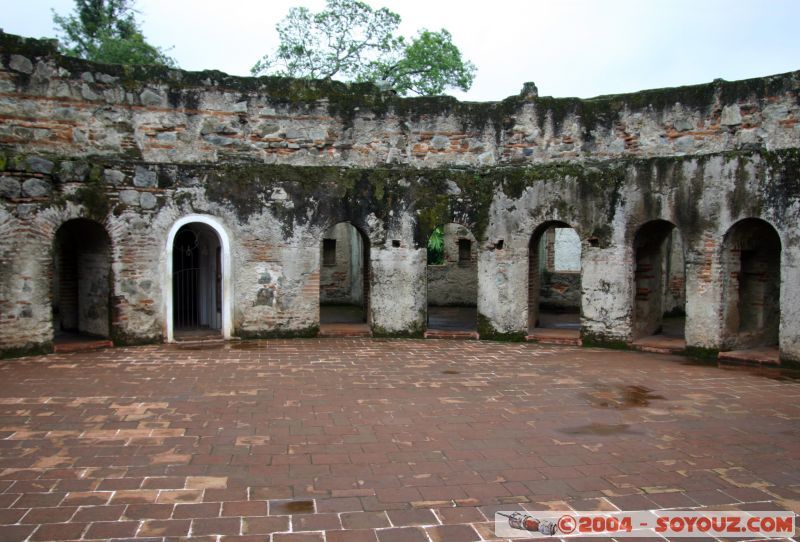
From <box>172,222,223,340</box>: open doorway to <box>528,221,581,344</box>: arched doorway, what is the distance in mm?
6342

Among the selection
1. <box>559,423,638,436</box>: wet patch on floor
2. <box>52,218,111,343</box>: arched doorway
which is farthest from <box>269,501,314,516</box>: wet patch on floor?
Result: <box>52,218,111,343</box>: arched doorway

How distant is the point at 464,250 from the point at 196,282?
31.2 ft

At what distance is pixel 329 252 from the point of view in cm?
2159

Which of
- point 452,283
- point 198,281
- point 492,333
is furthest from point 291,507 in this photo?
point 452,283

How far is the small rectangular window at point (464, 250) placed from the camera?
21.0 metres

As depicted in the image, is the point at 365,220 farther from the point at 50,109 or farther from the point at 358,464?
the point at 358,464

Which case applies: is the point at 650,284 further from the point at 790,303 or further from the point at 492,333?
the point at 492,333

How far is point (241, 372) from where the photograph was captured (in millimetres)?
9531

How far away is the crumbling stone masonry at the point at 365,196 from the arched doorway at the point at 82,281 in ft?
0.15

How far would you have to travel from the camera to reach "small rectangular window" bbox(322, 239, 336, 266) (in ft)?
70.5

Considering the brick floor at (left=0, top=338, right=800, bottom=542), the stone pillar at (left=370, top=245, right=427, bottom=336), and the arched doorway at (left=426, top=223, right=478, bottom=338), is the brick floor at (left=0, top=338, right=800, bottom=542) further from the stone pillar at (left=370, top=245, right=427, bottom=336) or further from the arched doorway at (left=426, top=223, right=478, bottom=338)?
the arched doorway at (left=426, top=223, right=478, bottom=338)

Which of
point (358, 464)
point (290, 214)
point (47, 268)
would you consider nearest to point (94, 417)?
point (358, 464)

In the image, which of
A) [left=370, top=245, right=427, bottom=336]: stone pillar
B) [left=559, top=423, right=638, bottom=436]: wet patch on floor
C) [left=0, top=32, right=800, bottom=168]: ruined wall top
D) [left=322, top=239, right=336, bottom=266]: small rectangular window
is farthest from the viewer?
[left=322, top=239, right=336, bottom=266]: small rectangular window

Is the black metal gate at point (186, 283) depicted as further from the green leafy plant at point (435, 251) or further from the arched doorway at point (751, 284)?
the green leafy plant at point (435, 251)
